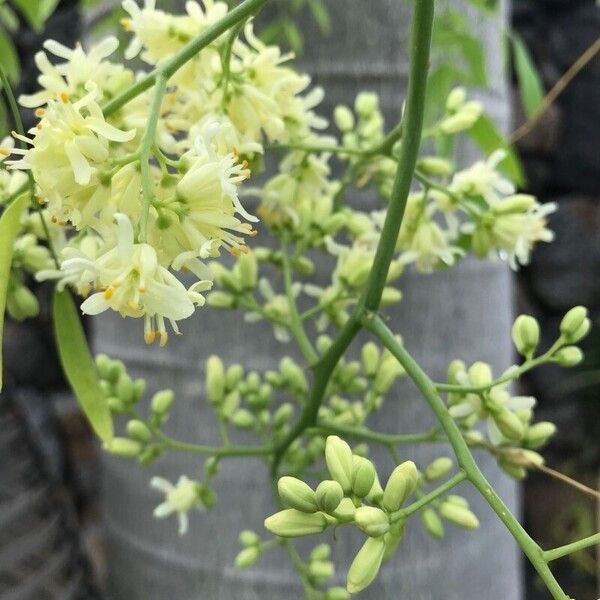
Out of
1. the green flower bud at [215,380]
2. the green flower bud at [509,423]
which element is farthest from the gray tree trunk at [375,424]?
the green flower bud at [509,423]

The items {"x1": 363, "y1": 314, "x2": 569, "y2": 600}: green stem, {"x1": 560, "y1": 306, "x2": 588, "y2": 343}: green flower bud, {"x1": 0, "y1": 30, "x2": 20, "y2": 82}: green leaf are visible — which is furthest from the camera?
{"x1": 0, "y1": 30, "x2": 20, "y2": 82}: green leaf

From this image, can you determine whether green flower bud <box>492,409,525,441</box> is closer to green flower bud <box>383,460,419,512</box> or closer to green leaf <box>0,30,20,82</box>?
green flower bud <box>383,460,419,512</box>

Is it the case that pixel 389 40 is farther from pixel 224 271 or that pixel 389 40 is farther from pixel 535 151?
pixel 535 151

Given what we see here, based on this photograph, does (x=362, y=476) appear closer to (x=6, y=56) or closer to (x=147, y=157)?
(x=147, y=157)

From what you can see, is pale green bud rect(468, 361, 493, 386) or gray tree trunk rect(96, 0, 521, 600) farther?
gray tree trunk rect(96, 0, 521, 600)

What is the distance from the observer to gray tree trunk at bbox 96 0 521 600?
516mm

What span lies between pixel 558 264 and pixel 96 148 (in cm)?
150

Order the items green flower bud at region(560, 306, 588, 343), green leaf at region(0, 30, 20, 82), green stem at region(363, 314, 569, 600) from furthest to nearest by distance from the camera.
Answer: green leaf at region(0, 30, 20, 82), green flower bud at region(560, 306, 588, 343), green stem at region(363, 314, 569, 600)

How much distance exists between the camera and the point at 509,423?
11.0 inches

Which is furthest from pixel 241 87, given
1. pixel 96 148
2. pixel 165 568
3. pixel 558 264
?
pixel 558 264

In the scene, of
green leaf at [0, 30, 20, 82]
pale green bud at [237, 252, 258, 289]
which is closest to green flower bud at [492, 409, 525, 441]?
pale green bud at [237, 252, 258, 289]

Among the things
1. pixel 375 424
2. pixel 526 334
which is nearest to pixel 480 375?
pixel 526 334

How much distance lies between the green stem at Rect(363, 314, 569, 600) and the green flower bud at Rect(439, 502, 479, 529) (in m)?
0.07

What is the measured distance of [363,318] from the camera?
26 centimetres
